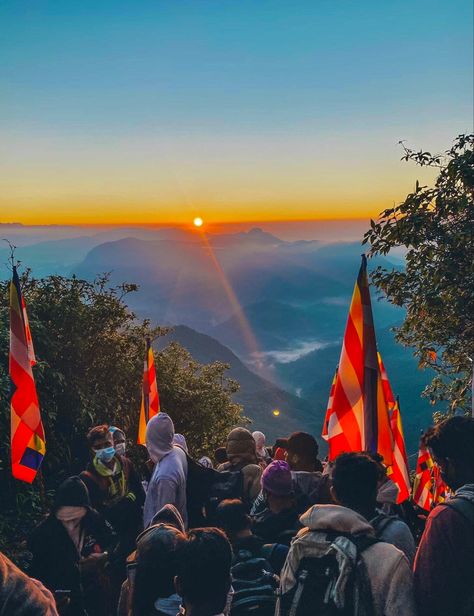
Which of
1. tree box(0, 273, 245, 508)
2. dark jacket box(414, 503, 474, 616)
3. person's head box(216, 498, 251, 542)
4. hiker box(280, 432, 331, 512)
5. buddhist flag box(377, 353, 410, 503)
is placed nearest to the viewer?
dark jacket box(414, 503, 474, 616)

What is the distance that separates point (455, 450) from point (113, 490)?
12.0 ft

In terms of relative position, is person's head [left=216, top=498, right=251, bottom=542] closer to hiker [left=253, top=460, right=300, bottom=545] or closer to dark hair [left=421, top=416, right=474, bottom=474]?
hiker [left=253, top=460, right=300, bottom=545]

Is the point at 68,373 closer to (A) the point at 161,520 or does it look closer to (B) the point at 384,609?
(A) the point at 161,520

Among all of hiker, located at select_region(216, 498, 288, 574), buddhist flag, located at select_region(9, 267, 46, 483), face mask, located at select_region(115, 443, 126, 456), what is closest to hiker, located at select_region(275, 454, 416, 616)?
hiker, located at select_region(216, 498, 288, 574)

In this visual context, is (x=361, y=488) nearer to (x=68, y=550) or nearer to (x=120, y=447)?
(x=68, y=550)

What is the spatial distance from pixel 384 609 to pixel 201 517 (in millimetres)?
2986

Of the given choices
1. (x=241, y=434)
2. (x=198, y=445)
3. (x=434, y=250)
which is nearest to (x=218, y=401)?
(x=198, y=445)

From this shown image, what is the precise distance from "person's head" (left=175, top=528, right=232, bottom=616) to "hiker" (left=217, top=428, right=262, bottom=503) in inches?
106

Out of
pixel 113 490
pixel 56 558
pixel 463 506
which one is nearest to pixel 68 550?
pixel 56 558

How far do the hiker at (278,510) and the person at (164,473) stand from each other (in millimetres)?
1129

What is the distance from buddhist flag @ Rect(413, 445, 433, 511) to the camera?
12094 millimetres

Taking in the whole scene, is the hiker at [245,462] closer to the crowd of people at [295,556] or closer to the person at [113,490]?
the crowd of people at [295,556]

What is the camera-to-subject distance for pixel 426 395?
46.4 feet

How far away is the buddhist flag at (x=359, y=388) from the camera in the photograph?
5.97 m
